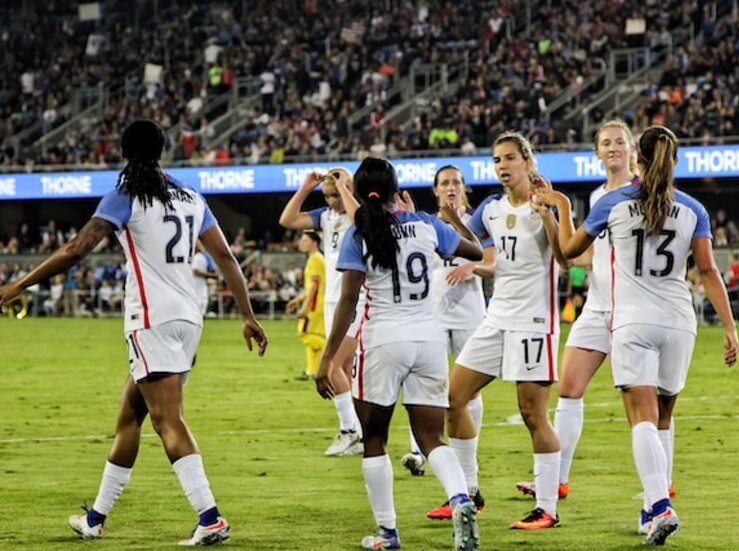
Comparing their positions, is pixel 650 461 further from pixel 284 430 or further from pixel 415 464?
pixel 284 430

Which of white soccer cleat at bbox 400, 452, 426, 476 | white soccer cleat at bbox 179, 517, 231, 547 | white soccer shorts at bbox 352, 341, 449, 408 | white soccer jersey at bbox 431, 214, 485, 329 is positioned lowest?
white soccer cleat at bbox 400, 452, 426, 476

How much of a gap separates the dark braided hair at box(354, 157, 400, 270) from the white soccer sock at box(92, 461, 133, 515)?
194 centimetres

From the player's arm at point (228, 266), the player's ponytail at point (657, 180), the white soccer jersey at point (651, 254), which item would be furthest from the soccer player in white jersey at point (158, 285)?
the player's ponytail at point (657, 180)

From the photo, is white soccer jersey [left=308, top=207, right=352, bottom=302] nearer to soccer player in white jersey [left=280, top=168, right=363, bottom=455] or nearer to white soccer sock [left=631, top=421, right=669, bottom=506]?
soccer player in white jersey [left=280, top=168, right=363, bottom=455]

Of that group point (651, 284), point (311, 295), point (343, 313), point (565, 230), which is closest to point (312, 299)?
point (311, 295)

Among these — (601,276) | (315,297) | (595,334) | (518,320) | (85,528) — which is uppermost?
(601,276)

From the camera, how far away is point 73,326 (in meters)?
38.6

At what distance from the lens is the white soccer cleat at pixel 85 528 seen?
335 inches

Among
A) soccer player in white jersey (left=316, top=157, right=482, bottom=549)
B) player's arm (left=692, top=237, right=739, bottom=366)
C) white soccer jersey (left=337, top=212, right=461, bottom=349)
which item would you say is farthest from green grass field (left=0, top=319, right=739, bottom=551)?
white soccer jersey (left=337, top=212, right=461, bottom=349)

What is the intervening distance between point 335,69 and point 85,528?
42.7m

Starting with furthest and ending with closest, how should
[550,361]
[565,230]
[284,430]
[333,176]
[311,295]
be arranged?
[311,295] → [284,430] → [333,176] → [550,361] → [565,230]

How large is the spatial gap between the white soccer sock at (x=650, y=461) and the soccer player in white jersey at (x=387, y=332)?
1006mm

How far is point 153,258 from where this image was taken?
8211 mm

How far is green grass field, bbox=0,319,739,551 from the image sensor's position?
28.3ft
